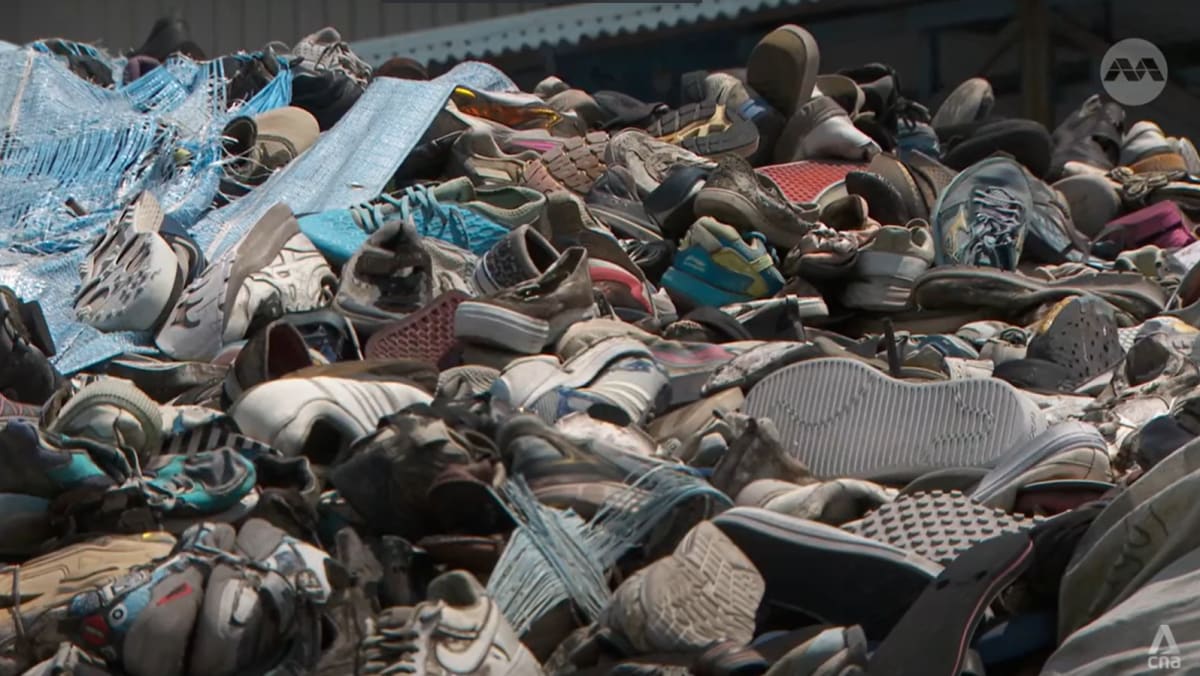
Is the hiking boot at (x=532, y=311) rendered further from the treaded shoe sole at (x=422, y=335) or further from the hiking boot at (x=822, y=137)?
the hiking boot at (x=822, y=137)

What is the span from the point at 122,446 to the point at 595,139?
251 cm

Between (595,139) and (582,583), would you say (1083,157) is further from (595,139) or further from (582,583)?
(582,583)

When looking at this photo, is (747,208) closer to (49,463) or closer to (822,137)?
(822,137)

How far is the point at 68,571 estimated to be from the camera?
2670mm

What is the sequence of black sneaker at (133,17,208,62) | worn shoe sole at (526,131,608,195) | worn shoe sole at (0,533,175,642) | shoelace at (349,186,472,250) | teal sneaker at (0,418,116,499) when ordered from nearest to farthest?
worn shoe sole at (0,533,175,642) → teal sneaker at (0,418,116,499) → shoelace at (349,186,472,250) → worn shoe sole at (526,131,608,195) → black sneaker at (133,17,208,62)

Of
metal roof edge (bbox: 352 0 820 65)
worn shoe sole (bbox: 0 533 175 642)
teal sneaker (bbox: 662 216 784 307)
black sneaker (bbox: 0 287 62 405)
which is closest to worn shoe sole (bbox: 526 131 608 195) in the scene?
teal sneaker (bbox: 662 216 784 307)

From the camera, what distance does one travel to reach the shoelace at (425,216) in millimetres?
4434

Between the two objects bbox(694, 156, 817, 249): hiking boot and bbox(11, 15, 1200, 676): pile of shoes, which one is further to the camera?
bbox(694, 156, 817, 249): hiking boot

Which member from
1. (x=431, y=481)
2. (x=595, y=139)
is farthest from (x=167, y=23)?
(x=431, y=481)

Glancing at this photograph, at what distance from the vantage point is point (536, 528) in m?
2.64

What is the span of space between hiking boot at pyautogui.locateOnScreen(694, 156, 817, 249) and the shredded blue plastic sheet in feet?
2.60

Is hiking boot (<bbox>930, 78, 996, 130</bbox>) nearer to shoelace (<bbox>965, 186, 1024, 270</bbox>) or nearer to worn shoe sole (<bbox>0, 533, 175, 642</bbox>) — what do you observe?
shoelace (<bbox>965, 186, 1024, 270</bbox>)

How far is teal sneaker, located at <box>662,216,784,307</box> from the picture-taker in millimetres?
4270

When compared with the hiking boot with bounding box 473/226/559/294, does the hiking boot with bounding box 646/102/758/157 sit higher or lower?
lower
